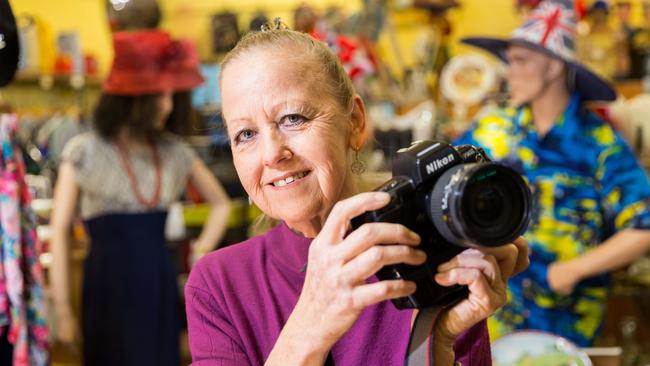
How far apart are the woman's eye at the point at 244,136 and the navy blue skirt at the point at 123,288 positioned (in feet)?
5.48

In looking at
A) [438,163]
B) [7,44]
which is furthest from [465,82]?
[438,163]

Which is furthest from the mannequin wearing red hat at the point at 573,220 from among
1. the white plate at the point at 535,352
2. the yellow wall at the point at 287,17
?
the yellow wall at the point at 287,17

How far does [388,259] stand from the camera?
84 cm

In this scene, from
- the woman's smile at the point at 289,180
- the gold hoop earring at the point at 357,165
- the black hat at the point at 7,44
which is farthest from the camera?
the black hat at the point at 7,44

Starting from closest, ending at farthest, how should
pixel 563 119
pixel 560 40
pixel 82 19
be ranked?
pixel 563 119 → pixel 560 40 → pixel 82 19

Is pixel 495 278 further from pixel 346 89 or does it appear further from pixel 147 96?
pixel 147 96

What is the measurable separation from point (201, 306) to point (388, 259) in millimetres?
318

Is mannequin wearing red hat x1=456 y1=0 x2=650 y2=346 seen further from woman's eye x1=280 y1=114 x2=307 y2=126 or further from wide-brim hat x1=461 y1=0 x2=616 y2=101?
woman's eye x1=280 y1=114 x2=307 y2=126

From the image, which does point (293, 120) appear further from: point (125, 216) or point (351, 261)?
point (125, 216)

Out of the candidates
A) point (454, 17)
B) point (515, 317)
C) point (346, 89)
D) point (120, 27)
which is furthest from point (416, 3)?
point (346, 89)

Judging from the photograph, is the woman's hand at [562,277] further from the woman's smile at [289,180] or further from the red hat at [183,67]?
the red hat at [183,67]

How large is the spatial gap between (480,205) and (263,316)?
1.14 feet

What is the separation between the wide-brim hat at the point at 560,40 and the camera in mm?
2232

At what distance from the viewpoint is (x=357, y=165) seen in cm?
113
